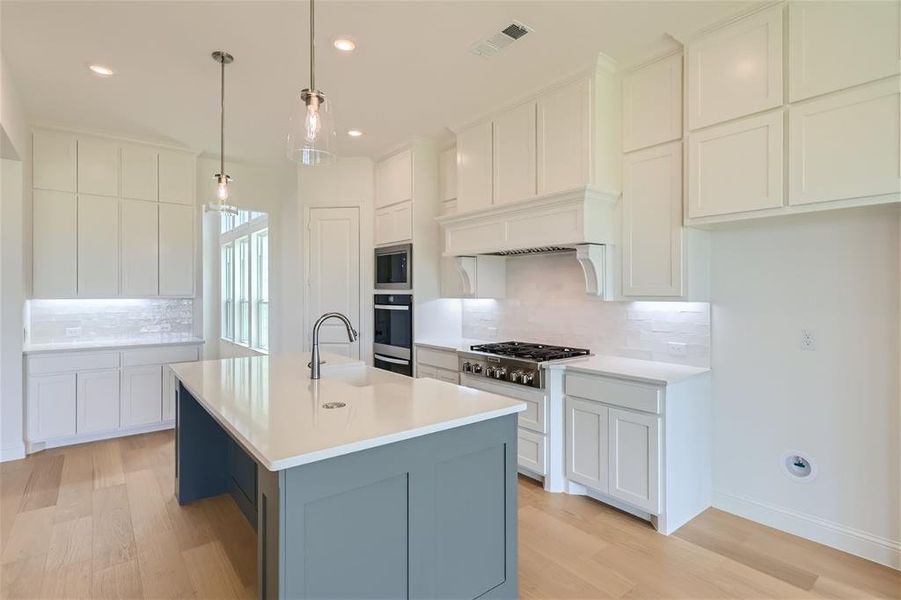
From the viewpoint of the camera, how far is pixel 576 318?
367cm

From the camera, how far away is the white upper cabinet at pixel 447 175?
4.38 meters

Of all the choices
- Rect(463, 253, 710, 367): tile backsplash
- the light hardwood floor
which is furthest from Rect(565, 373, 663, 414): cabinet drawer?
the light hardwood floor

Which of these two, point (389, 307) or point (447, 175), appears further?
point (389, 307)

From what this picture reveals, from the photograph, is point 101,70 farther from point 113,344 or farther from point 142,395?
point 142,395

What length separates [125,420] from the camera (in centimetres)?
427

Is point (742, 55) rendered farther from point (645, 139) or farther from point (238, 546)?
point (238, 546)

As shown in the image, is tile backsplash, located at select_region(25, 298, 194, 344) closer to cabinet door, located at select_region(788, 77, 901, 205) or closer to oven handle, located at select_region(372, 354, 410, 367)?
oven handle, located at select_region(372, 354, 410, 367)

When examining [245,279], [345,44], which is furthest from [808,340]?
[245,279]

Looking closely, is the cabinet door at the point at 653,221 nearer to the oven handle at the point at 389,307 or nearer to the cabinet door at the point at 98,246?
the oven handle at the point at 389,307

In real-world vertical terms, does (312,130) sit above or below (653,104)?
below

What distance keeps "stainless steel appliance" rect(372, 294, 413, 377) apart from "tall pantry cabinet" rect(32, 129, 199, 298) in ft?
6.40

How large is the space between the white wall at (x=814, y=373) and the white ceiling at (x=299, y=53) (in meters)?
1.31

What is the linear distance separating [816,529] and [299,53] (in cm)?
398

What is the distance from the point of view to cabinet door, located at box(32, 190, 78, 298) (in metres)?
4.02
